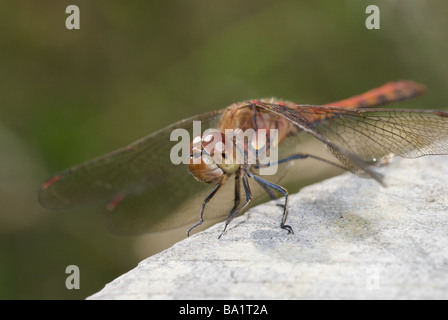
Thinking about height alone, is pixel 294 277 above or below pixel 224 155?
below

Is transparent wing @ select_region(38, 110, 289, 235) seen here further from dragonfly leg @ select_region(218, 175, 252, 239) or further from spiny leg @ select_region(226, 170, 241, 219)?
dragonfly leg @ select_region(218, 175, 252, 239)

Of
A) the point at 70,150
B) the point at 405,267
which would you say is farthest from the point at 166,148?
the point at 405,267

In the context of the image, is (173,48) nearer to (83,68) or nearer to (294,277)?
(83,68)

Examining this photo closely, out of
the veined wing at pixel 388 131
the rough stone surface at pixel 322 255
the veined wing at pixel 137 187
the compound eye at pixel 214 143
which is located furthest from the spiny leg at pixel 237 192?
the veined wing at pixel 388 131

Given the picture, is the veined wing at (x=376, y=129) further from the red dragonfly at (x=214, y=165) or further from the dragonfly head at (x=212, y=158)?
the dragonfly head at (x=212, y=158)

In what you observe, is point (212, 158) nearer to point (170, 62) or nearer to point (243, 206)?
point (243, 206)

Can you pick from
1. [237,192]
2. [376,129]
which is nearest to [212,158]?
Result: [237,192]
